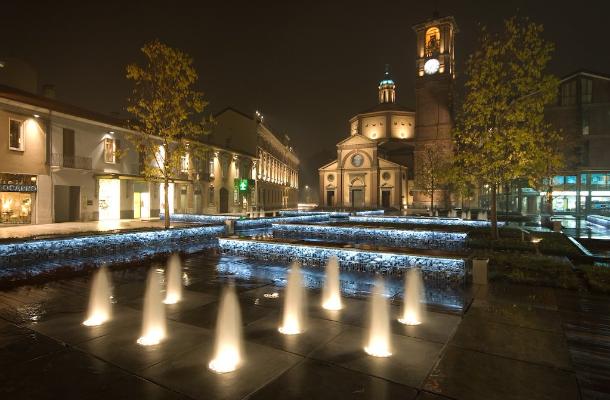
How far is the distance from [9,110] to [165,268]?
826 inches

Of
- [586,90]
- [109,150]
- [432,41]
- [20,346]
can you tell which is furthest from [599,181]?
[20,346]

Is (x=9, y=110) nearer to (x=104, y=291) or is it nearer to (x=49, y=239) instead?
(x=49, y=239)

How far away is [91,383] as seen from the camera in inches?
161

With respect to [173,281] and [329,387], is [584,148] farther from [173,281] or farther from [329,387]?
[329,387]

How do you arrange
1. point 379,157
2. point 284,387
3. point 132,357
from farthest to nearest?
point 379,157, point 132,357, point 284,387

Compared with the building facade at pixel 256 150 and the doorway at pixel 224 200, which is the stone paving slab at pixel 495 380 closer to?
the building facade at pixel 256 150

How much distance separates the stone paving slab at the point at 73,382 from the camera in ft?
12.6

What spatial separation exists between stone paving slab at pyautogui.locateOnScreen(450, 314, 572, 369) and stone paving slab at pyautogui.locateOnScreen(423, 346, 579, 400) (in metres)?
0.24

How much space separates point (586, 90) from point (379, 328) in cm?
5977

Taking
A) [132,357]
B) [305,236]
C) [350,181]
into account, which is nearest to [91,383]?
[132,357]

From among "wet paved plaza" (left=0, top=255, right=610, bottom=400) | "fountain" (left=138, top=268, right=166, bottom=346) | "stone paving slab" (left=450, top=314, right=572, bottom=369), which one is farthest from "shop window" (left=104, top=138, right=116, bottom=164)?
"stone paving slab" (left=450, top=314, right=572, bottom=369)

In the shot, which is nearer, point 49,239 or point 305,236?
point 49,239

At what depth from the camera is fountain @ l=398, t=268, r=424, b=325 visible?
21.1 ft

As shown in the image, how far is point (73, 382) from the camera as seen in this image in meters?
4.12
